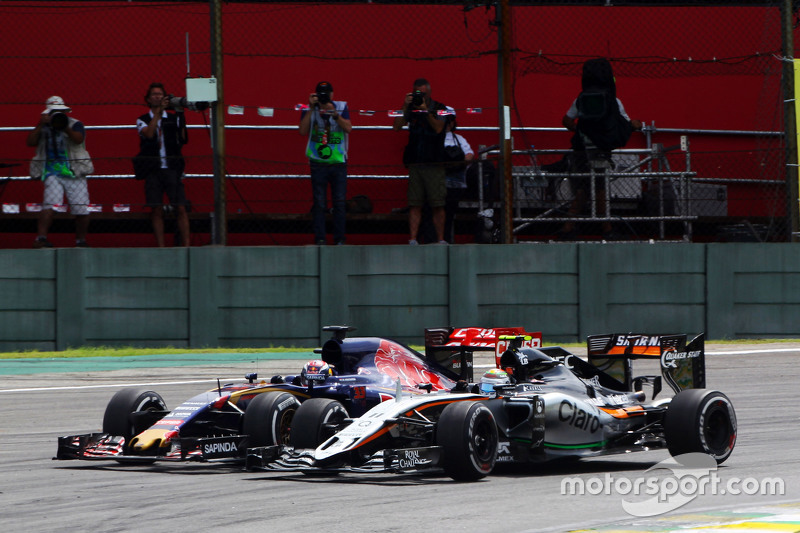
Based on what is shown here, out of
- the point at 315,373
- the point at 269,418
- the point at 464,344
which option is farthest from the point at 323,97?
the point at 269,418

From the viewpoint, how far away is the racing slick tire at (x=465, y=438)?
7.55 meters

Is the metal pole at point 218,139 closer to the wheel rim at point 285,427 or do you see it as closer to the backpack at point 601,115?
the backpack at point 601,115

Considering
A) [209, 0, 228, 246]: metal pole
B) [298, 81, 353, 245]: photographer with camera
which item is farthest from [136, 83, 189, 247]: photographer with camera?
[298, 81, 353, 245]: photographer with camera

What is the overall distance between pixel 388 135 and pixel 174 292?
214 inches

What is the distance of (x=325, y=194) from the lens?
15.2 m

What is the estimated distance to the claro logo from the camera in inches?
327

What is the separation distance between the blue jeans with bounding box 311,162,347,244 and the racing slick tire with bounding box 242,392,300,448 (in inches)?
276

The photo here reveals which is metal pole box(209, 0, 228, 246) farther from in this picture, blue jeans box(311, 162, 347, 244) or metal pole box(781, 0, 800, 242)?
metal pole box(781, 0, 800, 242)

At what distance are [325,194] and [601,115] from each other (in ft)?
12.0

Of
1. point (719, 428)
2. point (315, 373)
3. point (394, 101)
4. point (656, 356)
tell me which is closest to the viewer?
point (719, 428)

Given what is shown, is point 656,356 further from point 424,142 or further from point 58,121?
point 58,121

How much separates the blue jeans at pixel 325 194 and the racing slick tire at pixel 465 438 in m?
7.73

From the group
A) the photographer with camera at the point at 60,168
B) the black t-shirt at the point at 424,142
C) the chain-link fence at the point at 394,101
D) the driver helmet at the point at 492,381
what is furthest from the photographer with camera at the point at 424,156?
the driver helmet at the point at 492,381

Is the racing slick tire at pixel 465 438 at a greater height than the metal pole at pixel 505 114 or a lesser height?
lesser
